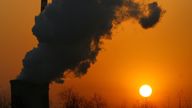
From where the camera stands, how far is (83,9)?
27.5m

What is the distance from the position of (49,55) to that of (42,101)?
8.79 feet

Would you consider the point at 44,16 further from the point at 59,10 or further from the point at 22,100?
the point at 22,100

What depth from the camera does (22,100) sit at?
2648 cm

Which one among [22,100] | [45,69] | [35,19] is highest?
[35,19]

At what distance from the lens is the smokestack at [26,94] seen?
26297mm

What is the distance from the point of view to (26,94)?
2627cm

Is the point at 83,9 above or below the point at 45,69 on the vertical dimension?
above

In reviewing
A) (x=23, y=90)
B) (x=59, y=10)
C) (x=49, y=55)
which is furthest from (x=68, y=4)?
(x=23, y=90)

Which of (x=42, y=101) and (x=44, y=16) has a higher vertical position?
(x=44, y=16)

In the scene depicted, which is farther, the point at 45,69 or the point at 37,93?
the point at 45,69

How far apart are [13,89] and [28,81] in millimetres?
868

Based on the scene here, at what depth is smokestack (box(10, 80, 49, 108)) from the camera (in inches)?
1035

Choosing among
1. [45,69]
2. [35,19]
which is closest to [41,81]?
[45,69]

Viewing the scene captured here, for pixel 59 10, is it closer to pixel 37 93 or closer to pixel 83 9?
pixel 83 9
